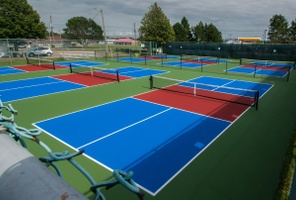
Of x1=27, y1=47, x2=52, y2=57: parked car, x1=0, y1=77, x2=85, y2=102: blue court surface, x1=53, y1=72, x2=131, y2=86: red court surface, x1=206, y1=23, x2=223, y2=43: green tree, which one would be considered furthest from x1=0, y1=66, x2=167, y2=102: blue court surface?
x1=206, y1=23, x2=223, y2=43: green tree

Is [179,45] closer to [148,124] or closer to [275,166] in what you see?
[148,124]

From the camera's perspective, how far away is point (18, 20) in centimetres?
3944

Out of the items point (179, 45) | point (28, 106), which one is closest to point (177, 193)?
point (28, 106)

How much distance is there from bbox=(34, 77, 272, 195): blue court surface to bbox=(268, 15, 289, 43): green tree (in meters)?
64.1

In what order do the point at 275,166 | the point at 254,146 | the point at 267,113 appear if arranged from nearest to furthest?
the point at 275,166, the point at 254,146, the point at 267,113

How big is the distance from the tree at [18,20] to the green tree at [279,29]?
5906cm

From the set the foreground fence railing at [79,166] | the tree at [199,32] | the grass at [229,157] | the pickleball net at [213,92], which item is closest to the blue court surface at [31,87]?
the grass at [229,157]

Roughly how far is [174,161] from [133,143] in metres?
1.83

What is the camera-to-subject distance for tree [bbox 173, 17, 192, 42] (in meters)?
61.2

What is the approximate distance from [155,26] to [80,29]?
95698mm

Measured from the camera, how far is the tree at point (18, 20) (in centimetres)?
3859

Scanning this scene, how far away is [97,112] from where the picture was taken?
11578mm

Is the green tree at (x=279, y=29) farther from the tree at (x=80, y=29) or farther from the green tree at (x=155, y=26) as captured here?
the tree at (x=80, y=29)

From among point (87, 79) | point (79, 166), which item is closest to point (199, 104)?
point (87, 79)
